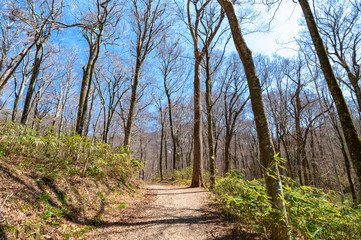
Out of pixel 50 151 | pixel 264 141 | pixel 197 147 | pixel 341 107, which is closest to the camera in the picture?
pixel 264 141

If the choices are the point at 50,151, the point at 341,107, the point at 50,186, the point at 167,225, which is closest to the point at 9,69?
the point at 50,151

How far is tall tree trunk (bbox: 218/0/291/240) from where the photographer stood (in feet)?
→ 7.30

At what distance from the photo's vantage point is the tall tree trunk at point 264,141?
2.22m

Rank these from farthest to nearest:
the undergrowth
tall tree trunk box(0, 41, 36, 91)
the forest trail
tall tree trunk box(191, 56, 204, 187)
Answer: tall tree trunk box(191, 56, 204, 187) → tall tree trunk box(0, 41, 36, 91) → the forest trail → the undergrowth

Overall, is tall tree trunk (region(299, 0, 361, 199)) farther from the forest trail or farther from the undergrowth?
the undergrowth

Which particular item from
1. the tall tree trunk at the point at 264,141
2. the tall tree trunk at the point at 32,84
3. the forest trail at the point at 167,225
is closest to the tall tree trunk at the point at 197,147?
the forest trail at the point at 167,225

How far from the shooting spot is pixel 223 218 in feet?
11.9

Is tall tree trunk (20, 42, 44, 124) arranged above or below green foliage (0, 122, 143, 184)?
above

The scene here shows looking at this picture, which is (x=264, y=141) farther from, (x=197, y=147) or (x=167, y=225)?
(x=197, y=147)

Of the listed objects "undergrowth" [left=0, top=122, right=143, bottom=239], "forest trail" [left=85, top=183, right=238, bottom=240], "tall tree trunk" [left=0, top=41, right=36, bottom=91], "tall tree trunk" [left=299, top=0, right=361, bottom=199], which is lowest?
"forest trail" [left=85, top=183, right=238, bottom=240]

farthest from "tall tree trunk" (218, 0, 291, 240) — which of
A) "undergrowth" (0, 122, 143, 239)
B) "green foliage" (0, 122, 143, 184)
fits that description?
"green foliage" (0, 122, 143, 184)

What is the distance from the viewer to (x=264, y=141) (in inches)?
101

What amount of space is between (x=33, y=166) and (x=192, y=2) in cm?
902

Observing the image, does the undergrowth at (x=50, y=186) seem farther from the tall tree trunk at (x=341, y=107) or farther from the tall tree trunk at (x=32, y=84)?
the tall tree trunk at (x=341, y=107)
